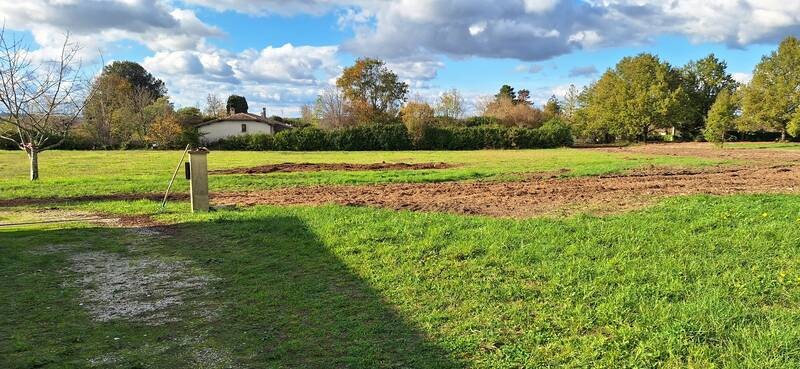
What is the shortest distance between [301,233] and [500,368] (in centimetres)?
541

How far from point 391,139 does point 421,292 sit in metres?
49.1

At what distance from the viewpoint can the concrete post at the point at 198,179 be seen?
1127cm

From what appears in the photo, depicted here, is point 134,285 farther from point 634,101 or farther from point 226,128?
point 226,128

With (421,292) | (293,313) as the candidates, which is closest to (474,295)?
(421,292)

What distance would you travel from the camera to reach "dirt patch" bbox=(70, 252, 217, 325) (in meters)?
5.23

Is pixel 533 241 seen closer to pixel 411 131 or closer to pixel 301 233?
pixel 301 233

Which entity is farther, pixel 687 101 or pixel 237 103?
pixel 237 103

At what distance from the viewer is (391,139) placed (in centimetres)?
5425

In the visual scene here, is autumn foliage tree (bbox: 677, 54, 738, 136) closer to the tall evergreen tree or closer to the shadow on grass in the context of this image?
the tall evergreen tree

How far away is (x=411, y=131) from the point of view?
54562 mm

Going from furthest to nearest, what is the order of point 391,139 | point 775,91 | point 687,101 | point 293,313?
point 687,101, point 391,139, point 775,91, point 293,313

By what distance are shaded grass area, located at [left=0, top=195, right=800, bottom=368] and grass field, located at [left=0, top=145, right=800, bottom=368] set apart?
0.07ft

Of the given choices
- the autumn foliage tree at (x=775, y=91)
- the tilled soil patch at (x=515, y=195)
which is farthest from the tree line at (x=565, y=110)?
the tilled soil patch at (x=515, y=195)

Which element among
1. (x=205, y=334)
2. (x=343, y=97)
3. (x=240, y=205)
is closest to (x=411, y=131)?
(x=343, y=97)
